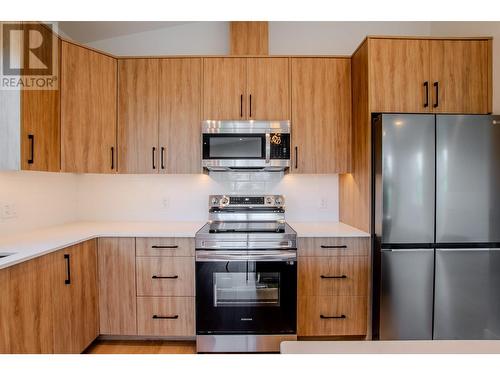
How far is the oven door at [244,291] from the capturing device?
2176 millimetres

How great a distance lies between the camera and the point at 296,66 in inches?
98.6

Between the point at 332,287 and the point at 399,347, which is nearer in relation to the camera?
the point at 399,347

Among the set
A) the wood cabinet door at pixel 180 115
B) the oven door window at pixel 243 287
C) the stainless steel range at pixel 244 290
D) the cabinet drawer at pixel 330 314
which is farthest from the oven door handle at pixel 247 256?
the wood cabinet door at pixel 180 115

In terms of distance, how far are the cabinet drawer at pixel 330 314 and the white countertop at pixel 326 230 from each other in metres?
0.46

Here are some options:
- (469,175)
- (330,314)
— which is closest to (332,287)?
(330,314)

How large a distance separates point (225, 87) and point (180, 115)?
434 mm

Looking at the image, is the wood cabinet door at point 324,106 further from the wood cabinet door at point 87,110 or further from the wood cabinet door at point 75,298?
the wood cabinet door at point 75,298

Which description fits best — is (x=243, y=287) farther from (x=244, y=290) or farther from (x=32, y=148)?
(x=32, y=148)

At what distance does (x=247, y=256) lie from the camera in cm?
218

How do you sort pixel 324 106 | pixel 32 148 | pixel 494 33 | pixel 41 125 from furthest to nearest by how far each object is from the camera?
pixel 324 106 < pixel 494 33 < pixel 41 125 < pixel 32 148

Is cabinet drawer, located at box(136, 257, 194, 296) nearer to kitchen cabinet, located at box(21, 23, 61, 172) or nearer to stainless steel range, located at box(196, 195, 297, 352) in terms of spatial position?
stainless steel range, located at box(196, 195, 297, 352)

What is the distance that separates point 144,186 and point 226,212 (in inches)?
32.0

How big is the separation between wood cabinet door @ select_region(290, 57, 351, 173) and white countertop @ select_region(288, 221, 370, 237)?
0.46 meters

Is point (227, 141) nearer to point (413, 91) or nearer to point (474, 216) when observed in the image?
point (413, 91)
